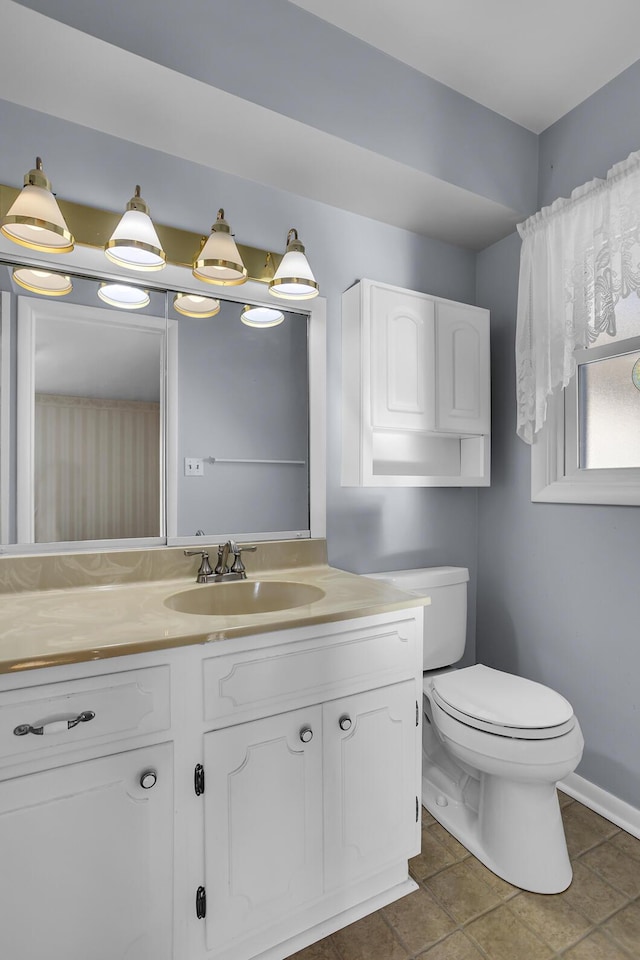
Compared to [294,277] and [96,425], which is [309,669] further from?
[294,277]

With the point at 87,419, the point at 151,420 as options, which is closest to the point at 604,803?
the point at 151,420

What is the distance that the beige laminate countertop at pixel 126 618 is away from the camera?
3.14 ft

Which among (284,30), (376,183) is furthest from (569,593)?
(284,30)

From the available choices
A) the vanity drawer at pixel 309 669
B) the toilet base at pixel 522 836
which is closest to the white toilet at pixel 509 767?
A: the toilet base at pixel 522 836

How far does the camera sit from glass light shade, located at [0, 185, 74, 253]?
1267mm

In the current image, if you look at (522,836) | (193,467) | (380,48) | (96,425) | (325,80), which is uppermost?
(380,48)

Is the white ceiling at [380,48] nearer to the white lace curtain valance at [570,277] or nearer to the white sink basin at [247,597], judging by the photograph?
the white lace curtain valance at [570,277]

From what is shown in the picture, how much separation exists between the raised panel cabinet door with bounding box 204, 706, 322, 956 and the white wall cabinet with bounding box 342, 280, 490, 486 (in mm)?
911

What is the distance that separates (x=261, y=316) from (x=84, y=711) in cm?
134

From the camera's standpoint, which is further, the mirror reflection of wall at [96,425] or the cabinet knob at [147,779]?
the mirror reflection of wall at [96,425]

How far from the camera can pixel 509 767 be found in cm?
139

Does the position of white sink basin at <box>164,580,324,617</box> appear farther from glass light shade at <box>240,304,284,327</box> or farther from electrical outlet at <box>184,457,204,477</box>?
glass light shade at <box>240,304,284,327</box>

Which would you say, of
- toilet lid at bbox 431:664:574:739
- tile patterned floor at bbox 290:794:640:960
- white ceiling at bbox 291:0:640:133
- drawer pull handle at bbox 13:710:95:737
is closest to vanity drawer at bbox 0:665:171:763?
drawer pull handle at bbox 13:710:95:737

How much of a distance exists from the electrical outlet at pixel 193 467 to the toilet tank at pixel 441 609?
0.75 metres
